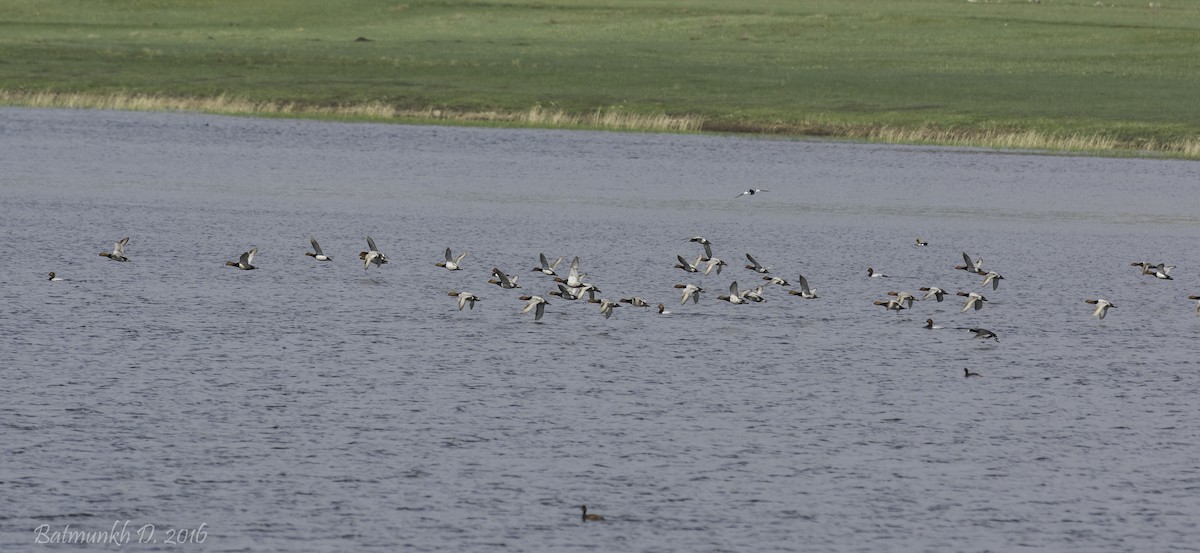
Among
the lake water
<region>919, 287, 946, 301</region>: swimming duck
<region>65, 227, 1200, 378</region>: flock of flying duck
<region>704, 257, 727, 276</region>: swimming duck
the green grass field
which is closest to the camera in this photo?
the lake water

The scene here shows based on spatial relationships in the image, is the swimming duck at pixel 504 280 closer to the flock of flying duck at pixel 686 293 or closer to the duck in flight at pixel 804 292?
the flock of flying duck at pixel 686 293

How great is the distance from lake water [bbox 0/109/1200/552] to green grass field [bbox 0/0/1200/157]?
24085 millimetres

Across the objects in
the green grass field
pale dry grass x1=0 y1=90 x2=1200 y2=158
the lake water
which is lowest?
the lake water

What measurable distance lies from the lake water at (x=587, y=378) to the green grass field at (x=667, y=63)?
24085 mm

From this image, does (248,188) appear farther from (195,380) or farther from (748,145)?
(195,380)

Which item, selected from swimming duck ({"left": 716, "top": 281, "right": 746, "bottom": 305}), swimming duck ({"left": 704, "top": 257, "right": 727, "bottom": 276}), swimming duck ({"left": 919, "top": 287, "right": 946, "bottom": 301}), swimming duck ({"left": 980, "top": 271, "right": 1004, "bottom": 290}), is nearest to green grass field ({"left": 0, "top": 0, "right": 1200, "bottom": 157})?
swimming duck ({"left": 980, "top": 271, "right": 1004, "bottom": 290})

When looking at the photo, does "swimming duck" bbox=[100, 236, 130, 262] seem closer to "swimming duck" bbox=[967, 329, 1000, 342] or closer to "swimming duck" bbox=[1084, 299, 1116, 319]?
"swimming duck" bbox=[967, 329, 1000, 342]

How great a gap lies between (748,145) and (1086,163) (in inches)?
587

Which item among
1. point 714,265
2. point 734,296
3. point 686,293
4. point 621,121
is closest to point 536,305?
point 686,293

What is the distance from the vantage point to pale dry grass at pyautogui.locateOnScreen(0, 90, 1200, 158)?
76500 millimetres

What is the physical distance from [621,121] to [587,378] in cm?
5478

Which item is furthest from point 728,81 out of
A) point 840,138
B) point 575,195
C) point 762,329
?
point 762,329

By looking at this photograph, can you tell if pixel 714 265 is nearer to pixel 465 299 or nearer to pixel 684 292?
pixel 684 292

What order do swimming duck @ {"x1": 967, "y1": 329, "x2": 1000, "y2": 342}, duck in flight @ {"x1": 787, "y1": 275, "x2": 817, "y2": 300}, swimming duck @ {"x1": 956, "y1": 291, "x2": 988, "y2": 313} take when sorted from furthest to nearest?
duck in flight @ {"x1": 787, "y1": 275, "x2": 817, "y2": 300} → swimming duck @ {"x1": 956, "y1": 291, "x2": 988, "y2": 313} → swimming duck @ {"x1": 967, "y1": 329, "x2": 1000, "y2": 342}
